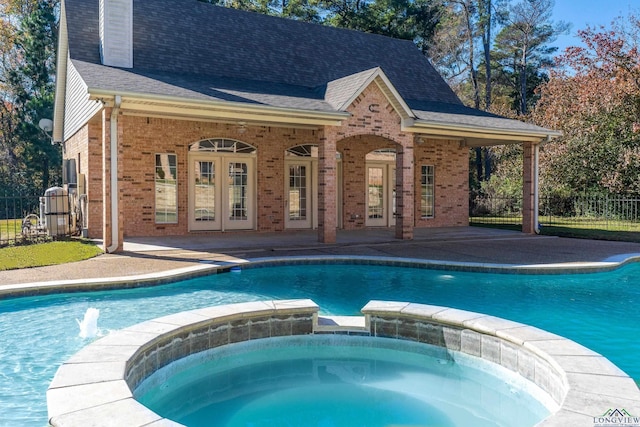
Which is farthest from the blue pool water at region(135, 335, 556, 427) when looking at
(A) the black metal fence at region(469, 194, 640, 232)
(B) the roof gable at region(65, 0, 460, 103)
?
(A) the black metal fence at region(469, 194, 640, 232)

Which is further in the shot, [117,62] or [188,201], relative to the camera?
[188,201]

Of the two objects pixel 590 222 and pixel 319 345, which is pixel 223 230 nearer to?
pixel 319 345

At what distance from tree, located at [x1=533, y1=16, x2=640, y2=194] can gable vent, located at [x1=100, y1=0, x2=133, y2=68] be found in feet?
61.0

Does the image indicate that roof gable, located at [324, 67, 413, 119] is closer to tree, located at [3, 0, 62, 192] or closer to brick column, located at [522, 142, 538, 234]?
brick column, located at [522, 142, 538, 234]

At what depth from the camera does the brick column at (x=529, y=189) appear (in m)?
15.1

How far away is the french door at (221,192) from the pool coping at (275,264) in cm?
517

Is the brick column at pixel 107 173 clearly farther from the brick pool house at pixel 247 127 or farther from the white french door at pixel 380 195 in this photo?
the white french door at pixel 380 195

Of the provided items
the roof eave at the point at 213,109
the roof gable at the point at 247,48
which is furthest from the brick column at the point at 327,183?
the roof gable at the point at 247,48

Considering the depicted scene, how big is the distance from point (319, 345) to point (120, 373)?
7.54ft

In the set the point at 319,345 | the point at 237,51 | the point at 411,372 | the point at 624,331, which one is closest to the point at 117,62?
the point at 237,51

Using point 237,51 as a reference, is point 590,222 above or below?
below

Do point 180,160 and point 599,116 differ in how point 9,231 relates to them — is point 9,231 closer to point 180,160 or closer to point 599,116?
point 180,160

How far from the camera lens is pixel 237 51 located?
15.2m

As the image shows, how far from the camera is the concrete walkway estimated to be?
852 centimetres
